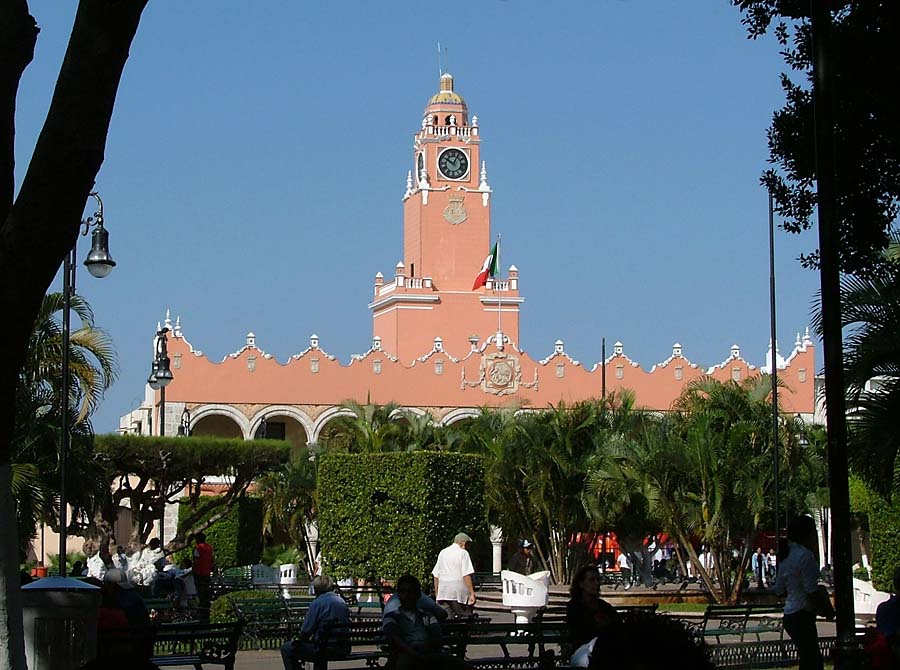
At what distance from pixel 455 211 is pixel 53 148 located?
61.7 metres

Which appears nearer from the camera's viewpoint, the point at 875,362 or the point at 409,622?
the point at 409,622

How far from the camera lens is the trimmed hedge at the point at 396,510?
90.5 feet

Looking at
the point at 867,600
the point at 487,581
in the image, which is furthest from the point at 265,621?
the point at 487,581

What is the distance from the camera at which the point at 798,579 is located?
1100 centimetres

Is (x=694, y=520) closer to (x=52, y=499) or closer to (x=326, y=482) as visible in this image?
(x=326, y=482)

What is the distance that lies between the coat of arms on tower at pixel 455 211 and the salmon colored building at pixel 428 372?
3.50ft

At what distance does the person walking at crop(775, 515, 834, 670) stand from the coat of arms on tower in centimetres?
5666

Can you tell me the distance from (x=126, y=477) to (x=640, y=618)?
38107mm

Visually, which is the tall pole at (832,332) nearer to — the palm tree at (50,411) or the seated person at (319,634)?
the seated person at (319,634)

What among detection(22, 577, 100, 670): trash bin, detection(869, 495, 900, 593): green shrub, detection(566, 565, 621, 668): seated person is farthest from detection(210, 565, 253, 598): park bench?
detection(566, 565, 621, 668): seated person

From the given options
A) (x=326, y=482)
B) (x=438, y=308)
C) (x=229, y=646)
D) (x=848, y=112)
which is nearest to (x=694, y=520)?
(x=326, y=482)

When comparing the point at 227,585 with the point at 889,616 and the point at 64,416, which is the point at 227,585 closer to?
the point at 64,416

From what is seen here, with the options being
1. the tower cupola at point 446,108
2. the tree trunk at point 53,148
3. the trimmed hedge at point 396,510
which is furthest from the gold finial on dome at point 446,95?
the tree trunk at point 53,148

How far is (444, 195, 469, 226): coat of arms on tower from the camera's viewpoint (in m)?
67.5
